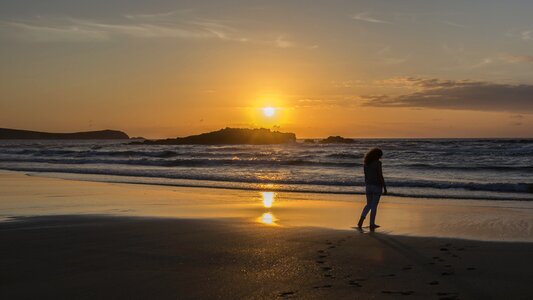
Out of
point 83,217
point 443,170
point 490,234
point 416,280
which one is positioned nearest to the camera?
point 416,280

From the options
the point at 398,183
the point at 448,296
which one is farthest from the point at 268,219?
the point at 398,183

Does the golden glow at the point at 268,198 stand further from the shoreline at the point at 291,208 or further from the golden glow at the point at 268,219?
the golden glow at the point at 268,219

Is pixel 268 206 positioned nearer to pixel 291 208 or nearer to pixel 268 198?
pixel 291 208

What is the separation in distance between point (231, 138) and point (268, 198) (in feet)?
318

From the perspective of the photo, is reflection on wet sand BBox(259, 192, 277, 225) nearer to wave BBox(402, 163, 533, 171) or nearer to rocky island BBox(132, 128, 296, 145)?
Answer: wave BBox(402, 163, 533, 171)

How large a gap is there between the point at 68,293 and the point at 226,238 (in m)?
3.90

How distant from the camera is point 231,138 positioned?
115m

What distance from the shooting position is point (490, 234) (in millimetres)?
10570

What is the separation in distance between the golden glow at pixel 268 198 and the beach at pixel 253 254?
136 centimetres

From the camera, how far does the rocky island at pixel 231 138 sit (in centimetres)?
11595

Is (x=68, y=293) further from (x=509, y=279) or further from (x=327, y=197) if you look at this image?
(x=327, y=197)

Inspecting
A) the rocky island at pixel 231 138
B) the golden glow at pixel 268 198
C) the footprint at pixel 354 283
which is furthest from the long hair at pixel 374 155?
the rocky island at pixel 231 138

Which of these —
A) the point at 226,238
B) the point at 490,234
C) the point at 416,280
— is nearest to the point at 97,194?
the point at 226,238

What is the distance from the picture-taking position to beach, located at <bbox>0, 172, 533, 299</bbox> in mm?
6242
